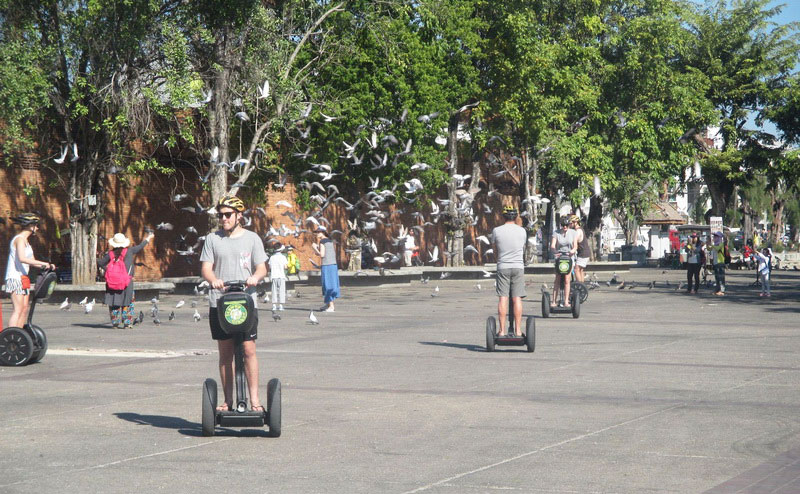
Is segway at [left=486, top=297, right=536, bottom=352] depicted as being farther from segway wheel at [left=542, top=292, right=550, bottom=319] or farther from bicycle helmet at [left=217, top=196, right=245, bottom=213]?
bicycle helmet at [left=217, top=196, right=245, bottom=213]

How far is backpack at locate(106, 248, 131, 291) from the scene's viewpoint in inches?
728

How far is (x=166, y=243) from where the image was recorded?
39500 millimetres

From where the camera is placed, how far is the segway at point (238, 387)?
764 cm

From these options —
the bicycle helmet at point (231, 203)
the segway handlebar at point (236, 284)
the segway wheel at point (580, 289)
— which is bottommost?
the segway wheel at point (580, 289)

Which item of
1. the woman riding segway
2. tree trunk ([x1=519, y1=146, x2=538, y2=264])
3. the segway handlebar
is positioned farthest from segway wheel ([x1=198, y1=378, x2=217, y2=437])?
tree trunk ([x1=519, y1=146, x2=538, y2=264])

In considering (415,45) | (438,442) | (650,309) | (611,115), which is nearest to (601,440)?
(438,442)

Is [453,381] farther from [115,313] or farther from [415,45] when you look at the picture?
[415,45]

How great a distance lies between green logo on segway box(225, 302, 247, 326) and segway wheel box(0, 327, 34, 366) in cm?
585

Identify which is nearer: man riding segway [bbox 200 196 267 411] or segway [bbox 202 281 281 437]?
segway [bbox 202 281 281 437]

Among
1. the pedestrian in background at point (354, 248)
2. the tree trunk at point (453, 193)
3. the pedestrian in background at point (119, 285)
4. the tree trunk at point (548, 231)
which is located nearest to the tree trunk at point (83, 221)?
the pedestrian in background at point (354, 248)

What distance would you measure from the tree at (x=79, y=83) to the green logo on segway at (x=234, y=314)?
18.5 metres

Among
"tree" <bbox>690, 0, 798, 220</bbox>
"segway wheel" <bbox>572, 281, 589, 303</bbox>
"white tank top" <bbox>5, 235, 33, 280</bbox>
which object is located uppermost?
"tree" <bbox>690, 0, 798, 220</bbox>

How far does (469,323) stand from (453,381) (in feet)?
28.1

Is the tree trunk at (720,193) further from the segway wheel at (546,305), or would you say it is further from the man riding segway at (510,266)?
the man riding segway at (510,266)
